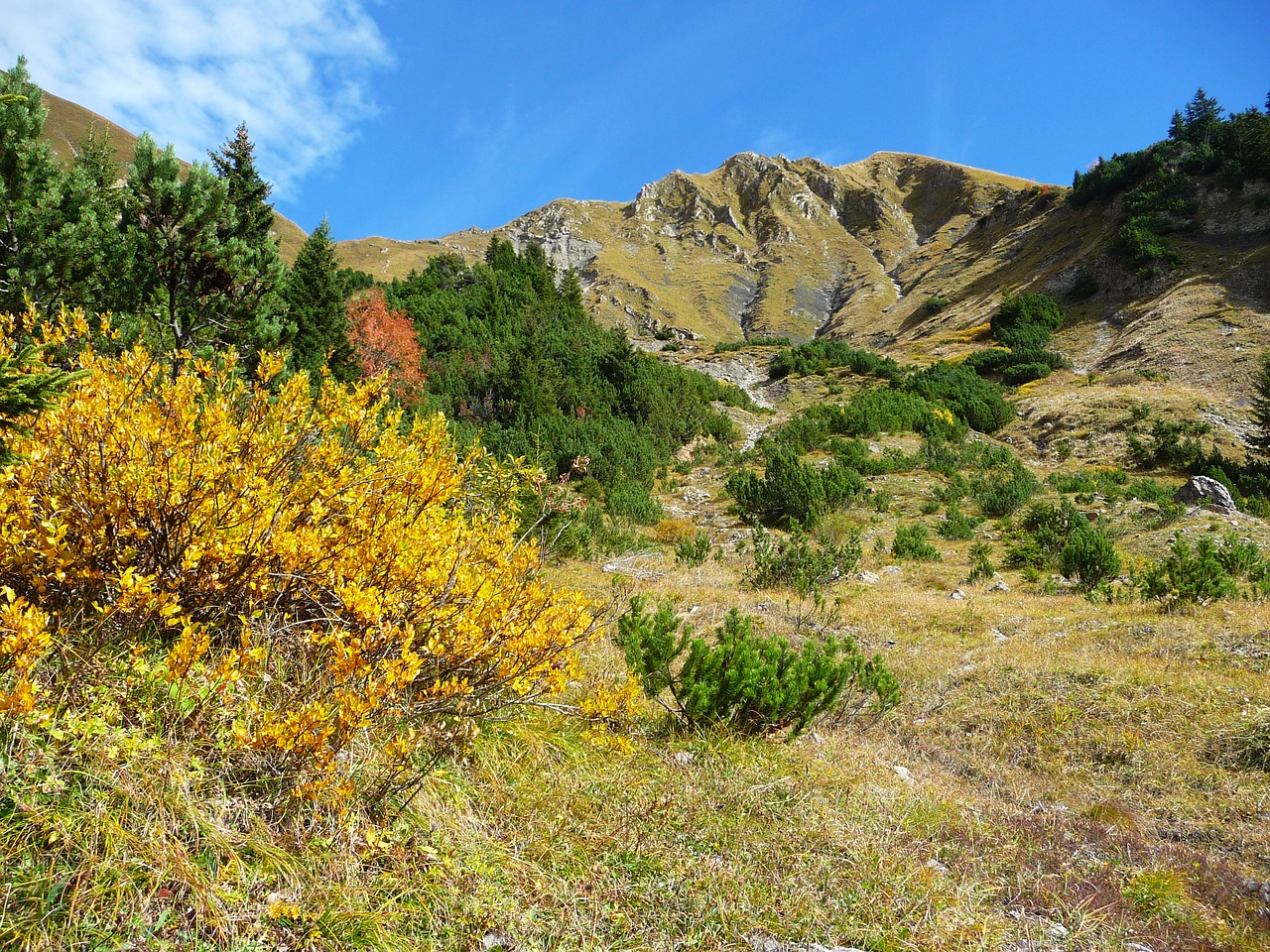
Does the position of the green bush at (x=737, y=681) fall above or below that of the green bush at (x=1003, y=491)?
below

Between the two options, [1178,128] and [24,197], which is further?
[1178,128]

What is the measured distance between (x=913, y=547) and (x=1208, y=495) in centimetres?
654

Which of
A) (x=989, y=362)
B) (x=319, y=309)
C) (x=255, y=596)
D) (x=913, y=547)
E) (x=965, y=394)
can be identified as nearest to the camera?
(x=255, y=596)

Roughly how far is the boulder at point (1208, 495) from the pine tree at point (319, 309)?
1725 cm

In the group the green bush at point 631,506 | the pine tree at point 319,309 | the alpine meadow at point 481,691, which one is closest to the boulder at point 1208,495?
the alpine meadow at point 481,691

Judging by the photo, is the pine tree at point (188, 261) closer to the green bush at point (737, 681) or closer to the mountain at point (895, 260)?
the green bush at point (737, 681)

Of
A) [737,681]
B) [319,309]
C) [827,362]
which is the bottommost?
[737,681]

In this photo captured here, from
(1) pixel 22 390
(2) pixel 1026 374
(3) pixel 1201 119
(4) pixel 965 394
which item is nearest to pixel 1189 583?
(1) pixel 22 390

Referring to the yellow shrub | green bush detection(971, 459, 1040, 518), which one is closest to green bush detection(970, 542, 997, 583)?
green bush detection(971, 459, 1040, 518)

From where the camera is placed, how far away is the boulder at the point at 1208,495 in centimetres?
1108

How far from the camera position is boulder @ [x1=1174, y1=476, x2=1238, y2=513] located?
11078 mm

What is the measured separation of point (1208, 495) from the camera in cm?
1127

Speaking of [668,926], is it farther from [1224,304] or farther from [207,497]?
[1224,304]

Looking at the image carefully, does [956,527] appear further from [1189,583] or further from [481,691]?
[481,691]
